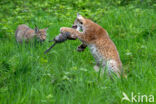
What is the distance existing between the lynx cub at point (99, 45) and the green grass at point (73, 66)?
27 centimetres

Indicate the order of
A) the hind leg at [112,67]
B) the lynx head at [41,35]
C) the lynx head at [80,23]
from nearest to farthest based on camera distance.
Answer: the hind leg at [112,67], the lynx head at [80,23], the lynx head at [41,35]

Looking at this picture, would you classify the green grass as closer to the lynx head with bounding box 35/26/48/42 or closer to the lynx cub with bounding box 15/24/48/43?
the lynx cub with bounding box 15/24/48/43

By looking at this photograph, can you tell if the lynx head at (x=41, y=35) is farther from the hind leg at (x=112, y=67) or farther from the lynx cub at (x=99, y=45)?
the hind leg at (x=112, y=67)

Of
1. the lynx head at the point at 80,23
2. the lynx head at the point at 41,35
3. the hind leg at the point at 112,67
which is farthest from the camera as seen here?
the lynx head at the point at 41,35

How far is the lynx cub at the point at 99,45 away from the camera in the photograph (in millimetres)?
5793

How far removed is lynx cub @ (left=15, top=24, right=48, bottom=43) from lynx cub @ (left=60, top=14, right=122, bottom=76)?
1.40 m

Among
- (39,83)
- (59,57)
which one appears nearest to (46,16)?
(59,57)

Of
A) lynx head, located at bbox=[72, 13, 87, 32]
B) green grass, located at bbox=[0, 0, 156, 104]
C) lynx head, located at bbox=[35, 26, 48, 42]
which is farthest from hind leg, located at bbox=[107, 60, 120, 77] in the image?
lynx head, located at bbox=[35, 26, 48, 42]

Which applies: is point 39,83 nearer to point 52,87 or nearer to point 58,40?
point 52,87

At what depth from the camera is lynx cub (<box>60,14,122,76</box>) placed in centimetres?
579

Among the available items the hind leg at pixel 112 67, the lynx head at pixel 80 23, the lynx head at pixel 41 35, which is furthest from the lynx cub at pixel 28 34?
the hind leg at pixel 112 67

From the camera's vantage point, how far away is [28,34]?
7.72 m

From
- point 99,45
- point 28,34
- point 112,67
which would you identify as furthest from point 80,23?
point 28,34

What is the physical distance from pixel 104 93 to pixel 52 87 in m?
0.77
